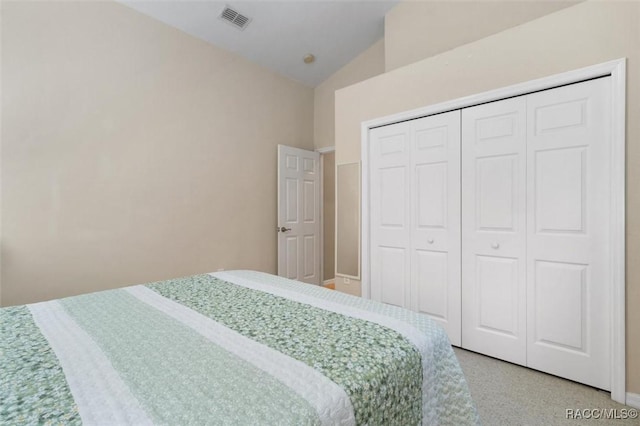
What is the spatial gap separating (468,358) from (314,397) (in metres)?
2.11

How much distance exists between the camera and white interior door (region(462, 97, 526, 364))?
2246 millimetres

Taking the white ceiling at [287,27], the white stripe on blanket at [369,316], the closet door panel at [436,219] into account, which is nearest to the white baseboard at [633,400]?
the closet door panel at [436,219]

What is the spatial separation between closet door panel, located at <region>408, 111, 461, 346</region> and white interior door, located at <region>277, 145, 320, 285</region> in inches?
78.9

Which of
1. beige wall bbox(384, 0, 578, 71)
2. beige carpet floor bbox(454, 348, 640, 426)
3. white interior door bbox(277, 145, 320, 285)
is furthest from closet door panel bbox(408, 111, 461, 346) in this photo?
white interior door bbox(277, 145, 320, 285)

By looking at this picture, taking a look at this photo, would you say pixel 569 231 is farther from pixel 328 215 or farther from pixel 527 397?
pixel 328 215

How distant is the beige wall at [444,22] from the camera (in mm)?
2795

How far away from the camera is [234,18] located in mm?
3336

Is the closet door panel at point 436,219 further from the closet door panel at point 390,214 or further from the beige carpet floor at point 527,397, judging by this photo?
the beige carpet floor at point 527,397

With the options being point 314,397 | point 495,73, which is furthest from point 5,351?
point 495,73

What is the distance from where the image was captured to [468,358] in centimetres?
238

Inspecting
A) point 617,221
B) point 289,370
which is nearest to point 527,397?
point 617,221

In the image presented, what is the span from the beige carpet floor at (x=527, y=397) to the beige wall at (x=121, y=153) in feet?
9.30

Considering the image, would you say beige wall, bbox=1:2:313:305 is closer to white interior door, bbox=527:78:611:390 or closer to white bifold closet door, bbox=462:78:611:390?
white bifold closet door, bbox=462:78:611:390

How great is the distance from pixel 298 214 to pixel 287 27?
2.33 meters
